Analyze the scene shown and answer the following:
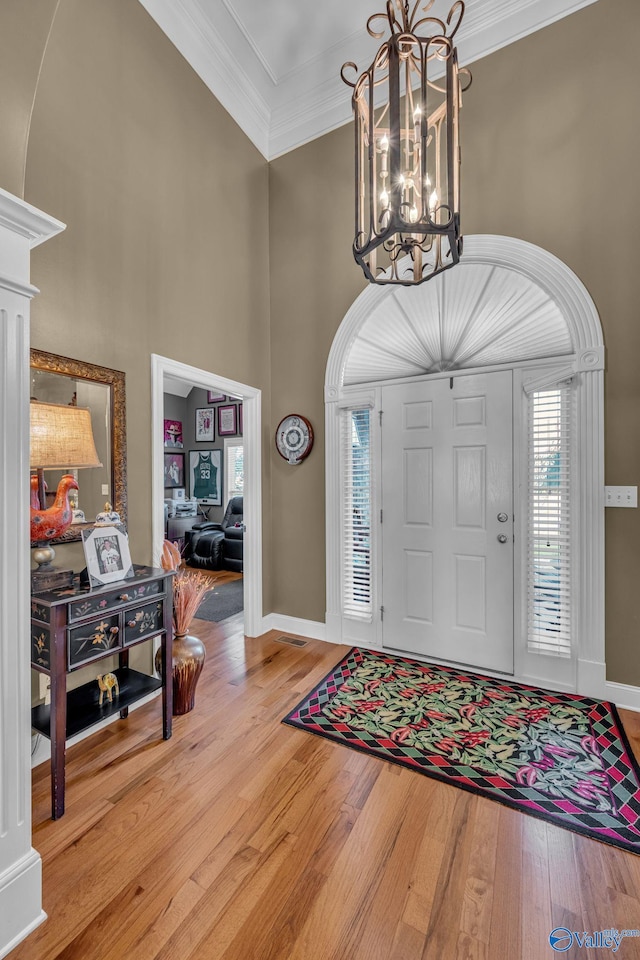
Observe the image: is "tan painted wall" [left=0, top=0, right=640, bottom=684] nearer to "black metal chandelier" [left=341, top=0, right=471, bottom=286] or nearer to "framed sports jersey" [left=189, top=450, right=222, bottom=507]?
"black metal chandelier" [left=341, top=0, right=471, bottom=286]

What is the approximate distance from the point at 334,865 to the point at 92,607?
1.36 metres

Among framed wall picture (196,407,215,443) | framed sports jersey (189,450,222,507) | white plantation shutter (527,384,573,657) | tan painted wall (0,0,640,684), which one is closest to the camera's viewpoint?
tan painted wall (0,0,640,684)

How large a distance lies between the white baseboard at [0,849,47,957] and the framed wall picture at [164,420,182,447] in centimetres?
704

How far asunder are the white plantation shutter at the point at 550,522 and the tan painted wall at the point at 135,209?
2232 millimetres

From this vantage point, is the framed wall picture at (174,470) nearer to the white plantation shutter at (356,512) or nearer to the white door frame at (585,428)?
the white plantation shutter at (356,512)

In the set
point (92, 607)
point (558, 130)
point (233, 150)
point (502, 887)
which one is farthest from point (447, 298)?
point (502, 887)

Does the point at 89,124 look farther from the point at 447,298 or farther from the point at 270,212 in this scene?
the point at 447,298

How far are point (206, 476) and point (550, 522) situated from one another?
645 cm

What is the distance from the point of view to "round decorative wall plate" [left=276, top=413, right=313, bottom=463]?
351cm

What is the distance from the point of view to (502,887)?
141cm

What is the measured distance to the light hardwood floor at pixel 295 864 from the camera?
49.3 inches

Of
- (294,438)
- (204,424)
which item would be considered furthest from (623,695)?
(204,424)

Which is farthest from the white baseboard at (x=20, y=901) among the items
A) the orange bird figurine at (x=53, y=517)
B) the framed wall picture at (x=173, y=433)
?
the framed wall picture at (x=173, y=433)

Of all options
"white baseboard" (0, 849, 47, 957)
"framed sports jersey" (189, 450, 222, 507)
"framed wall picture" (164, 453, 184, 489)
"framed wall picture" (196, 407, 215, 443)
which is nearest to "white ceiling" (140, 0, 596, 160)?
"white baseboard" (0, 849, 47, 957)
